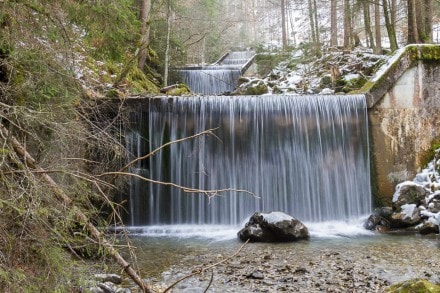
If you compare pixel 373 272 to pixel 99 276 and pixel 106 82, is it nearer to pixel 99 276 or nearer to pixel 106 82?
pixel 99 276

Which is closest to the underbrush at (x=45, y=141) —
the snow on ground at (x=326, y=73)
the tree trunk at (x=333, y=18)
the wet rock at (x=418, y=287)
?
the wet rock at (x=418, y=287)

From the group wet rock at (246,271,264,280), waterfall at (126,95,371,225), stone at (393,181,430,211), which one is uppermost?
waterfall at (126,95,371,225)

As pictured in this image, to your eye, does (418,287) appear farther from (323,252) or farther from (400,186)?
(400,186)

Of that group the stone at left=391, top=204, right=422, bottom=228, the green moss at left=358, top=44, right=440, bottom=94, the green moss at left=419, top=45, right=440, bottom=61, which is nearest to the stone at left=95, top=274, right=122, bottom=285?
the stone at left=391, top=204, right=422, bottom=228

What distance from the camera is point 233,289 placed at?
17.3 feet

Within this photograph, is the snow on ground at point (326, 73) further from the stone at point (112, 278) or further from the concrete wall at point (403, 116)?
the stone at point (112, 278)

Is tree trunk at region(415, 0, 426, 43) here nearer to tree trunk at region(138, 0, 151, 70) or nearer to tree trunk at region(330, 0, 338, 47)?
tree trunk at region(330, 0, 338, 47)

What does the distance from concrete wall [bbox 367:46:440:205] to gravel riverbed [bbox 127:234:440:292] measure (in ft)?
7.28

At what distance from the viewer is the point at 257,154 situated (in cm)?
993

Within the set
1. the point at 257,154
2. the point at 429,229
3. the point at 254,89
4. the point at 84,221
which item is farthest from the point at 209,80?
the point at 84,221

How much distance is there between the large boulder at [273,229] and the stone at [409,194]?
2417 mm

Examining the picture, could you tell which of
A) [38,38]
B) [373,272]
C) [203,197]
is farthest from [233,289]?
[203,197]

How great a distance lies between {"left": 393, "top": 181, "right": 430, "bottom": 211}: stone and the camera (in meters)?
9.05

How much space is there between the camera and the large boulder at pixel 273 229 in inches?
304
